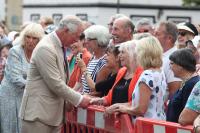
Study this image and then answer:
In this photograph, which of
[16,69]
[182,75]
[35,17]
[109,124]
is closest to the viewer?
[182,75]

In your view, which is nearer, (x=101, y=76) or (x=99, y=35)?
(x=101, y=76)

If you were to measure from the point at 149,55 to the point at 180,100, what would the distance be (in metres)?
0.63

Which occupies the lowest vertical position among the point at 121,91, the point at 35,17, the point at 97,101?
the point at 35,17

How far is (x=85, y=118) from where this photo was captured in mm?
9117

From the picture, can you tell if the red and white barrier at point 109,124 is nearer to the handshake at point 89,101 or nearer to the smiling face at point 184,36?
the handshake at point 89,101

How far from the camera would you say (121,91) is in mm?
8516

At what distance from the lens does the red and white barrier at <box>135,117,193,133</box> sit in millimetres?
6934

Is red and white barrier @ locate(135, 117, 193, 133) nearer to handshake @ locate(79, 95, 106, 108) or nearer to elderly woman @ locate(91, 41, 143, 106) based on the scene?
elderly woman @ locate(91, 41, 143, 106)

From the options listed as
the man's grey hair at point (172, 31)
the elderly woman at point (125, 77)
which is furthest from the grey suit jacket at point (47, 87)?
the man's grey hair at point (172, 31)

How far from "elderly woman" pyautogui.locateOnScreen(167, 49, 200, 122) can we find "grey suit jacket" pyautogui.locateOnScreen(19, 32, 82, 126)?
126 centimetres

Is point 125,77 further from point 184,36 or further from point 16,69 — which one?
point 184,36

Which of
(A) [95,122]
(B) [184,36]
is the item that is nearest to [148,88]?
(A) [95,122]

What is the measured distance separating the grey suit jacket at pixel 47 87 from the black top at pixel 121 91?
0.46 metres

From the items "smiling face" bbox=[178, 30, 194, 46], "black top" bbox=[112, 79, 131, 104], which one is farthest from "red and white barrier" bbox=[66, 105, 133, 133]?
"smiling face" bbox=[178, 30, 194, 46]
